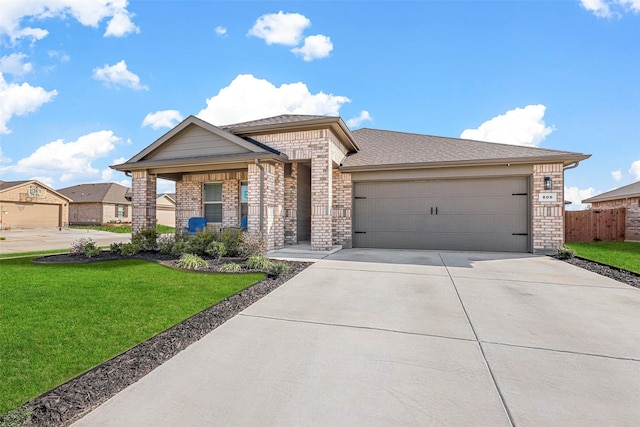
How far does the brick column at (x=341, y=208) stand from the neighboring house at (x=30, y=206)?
30085 millimetres

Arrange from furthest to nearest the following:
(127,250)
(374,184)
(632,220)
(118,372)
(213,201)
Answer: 1. (632,220)
2. (213,201)
3. (374,184)
4. (127,250)
5. (118,372)

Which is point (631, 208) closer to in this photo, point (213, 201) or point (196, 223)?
point (213, 201)

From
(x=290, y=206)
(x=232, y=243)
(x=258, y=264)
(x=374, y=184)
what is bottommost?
(x=258, y=264)

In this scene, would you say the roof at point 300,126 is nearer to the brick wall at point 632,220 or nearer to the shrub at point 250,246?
the shrub at point 250,246

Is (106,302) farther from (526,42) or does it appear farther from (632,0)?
(632,0)

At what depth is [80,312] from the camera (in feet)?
12.0

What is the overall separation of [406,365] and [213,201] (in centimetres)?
1071

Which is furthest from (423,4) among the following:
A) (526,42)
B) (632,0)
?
(632,0)

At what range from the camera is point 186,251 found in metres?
8.03

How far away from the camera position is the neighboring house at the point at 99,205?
31.5 meters

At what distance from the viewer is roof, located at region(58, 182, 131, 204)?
31.9 metres

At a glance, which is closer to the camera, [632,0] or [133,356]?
[133,356]

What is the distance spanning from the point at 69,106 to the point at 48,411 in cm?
1343

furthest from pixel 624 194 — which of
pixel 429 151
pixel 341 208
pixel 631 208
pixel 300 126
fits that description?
pixel 300 126
